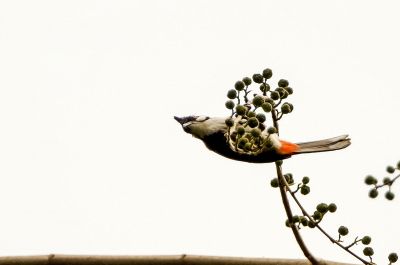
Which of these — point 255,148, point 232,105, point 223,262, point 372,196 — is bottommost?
point 223,262

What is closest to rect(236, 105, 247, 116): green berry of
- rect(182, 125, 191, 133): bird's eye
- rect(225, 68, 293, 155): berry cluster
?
rect(225, 68, 293, 155): berry cluster

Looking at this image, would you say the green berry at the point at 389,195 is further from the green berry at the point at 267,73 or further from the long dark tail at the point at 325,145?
the long dark tail at the point at 325,145

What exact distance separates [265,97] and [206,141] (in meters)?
1.42

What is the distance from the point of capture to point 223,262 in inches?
113

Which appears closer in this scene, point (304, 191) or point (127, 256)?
point (127, 256)

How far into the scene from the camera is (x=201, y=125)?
15.4 ft

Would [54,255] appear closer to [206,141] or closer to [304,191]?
[304,191]

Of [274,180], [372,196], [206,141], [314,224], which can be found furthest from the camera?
[206,141]

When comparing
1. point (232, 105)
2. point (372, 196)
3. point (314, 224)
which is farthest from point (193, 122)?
point (372, 196)

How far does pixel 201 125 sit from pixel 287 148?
78 cm

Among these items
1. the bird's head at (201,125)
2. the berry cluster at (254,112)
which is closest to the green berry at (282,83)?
the berry cluster at (254,112)

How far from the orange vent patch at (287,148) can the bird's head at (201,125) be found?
50 cm

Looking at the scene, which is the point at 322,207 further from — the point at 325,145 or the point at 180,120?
the point at 180,120

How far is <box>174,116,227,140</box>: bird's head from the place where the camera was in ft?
14.9
